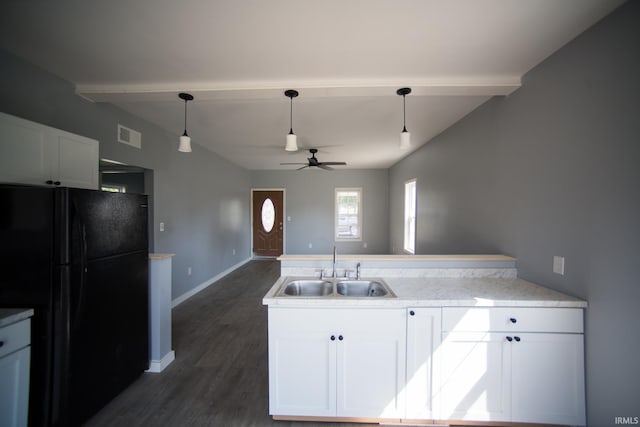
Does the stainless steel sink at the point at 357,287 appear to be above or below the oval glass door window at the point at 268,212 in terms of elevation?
below

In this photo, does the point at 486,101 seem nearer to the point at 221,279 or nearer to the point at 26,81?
the point at 26,81

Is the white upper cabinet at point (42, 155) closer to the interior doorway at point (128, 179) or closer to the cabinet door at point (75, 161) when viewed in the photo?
the cabinet door at point (75, 161)

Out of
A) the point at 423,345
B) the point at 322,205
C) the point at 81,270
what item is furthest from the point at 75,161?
the point at 322,205

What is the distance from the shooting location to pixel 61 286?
4.86ft

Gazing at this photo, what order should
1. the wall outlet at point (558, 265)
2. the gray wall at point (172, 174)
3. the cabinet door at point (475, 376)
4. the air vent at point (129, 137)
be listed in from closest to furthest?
the cabinet door at point (475, 376)
the wall outlet at point (558, 265)
the gray wall at point (172, 174)
the air vent at point (129, 137)

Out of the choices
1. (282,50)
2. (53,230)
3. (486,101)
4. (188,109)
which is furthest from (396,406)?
(188,109)

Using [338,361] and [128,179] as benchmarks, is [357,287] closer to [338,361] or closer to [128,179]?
[338,361]

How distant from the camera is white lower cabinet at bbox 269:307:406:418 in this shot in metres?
1.58

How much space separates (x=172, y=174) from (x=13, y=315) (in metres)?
2.54

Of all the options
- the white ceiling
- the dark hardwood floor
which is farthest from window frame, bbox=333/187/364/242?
the white ceiling

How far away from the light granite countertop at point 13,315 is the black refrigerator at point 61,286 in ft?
0.17

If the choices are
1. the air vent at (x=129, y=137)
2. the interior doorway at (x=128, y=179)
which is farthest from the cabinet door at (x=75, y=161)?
the air vent at (x=129, y=137)

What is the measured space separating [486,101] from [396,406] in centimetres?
287

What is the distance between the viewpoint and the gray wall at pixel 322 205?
6.89m
